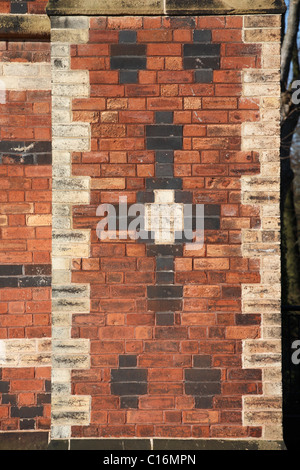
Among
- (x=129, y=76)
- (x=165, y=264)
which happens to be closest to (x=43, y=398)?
(x=165, y=264)

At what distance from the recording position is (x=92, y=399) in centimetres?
286

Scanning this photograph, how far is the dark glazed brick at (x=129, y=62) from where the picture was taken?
2.88m

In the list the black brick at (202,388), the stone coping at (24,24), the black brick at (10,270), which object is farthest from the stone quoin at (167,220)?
the black brick at (10,270)

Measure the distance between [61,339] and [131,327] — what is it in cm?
48

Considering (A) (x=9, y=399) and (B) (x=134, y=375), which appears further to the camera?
(A) (x=9, y=399)

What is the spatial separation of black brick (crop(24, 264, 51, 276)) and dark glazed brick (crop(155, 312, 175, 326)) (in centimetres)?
90

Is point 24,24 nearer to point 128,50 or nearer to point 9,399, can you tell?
point 128,50

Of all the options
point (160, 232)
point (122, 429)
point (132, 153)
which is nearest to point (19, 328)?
point (122, 429)

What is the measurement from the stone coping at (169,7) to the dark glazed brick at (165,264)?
1.66 meters

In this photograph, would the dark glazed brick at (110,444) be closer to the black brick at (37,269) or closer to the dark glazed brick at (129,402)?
the dark glazed brick at (129,402)

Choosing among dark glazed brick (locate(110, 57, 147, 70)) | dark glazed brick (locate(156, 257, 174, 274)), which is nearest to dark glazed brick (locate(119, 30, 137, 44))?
dark glazed brick (locate(110, 57, 147, 70))

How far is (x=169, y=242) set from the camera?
2.89 m

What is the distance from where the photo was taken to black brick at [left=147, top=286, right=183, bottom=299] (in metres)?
2.88

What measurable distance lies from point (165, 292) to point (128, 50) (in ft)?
5.46
